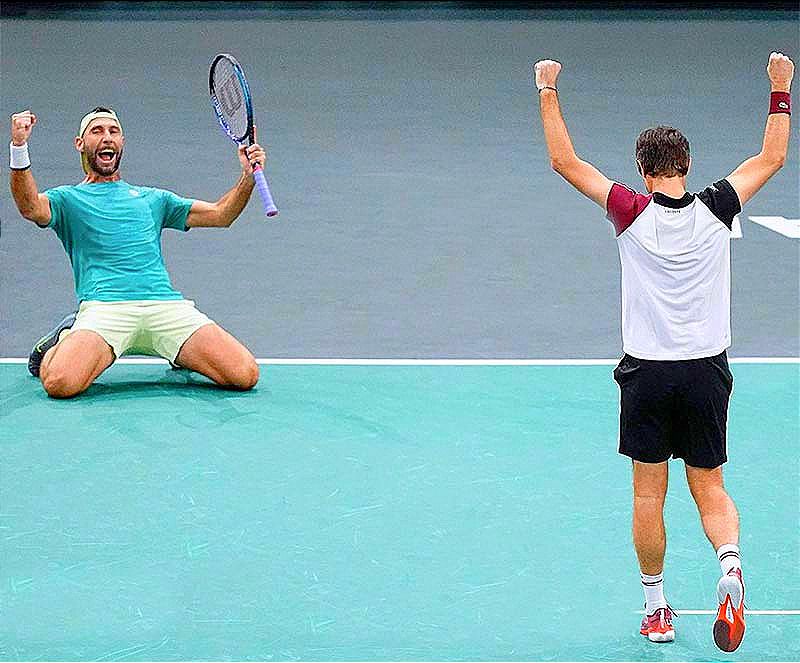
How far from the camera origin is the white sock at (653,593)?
530cm

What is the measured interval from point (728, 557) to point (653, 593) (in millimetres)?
356

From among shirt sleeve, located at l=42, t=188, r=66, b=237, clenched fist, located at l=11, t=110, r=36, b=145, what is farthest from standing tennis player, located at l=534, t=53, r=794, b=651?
shirt sleeve, located at l=42, t=188, r=66, b=237

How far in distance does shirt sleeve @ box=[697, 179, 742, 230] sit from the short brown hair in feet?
0.35

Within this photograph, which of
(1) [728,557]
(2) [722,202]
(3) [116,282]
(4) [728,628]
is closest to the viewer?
(4) [728,628]

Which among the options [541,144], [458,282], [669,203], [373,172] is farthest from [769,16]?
[669,203]

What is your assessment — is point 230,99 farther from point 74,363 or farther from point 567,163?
point 567,163

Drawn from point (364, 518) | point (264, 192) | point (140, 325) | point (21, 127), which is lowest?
point (364, 518)

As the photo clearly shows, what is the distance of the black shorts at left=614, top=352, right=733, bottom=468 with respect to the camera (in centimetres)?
509

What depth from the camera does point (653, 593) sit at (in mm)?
5316

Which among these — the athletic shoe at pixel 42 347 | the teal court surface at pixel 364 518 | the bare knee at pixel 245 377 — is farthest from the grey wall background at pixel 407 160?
the teal court surface at pixel 364 518

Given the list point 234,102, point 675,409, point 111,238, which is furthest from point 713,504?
point 111,238

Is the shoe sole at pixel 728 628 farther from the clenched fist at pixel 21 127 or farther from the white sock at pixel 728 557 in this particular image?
the clenched fist at pixel 21 127

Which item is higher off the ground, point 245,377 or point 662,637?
point 245,377

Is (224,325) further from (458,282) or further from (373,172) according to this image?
(373,172)
